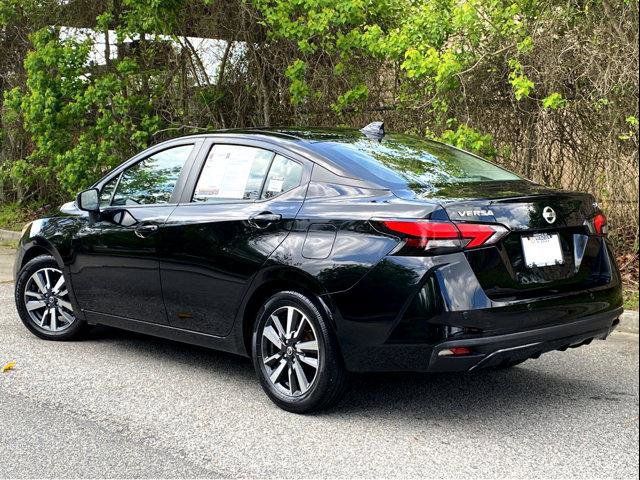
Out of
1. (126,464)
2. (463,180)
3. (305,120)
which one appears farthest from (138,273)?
(305,120)

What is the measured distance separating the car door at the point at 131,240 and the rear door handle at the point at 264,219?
2.72 ft

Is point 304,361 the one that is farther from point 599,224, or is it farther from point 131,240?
point 599,224

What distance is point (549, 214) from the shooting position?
4586mm

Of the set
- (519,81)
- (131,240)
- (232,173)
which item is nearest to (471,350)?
(232,173)

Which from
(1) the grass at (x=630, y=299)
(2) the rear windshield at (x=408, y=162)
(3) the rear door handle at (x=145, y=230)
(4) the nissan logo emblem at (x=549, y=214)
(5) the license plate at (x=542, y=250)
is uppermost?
(2) the rear windshield at (x=408, y=162)

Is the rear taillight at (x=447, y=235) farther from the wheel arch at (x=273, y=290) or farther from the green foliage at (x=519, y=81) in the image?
the green foliage at (x=519, y=81)

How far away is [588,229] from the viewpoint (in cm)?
481

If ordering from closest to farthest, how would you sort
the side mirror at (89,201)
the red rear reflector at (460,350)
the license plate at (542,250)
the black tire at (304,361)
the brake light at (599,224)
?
the red rear reflector at (460,350)
the license plate at (542,250)
the black tire at (304,361)
the brake light at (599,224)
the side mirror at (89,201)

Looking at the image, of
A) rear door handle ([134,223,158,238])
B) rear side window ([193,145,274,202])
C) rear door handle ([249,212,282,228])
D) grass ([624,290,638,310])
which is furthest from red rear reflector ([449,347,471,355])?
grass ([624,290,638,310])

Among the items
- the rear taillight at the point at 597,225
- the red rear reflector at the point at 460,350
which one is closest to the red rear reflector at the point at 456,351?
the red rear reflector at the point at 460,350

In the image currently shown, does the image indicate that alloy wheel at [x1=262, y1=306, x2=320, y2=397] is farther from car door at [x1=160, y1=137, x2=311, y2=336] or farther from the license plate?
the license plate

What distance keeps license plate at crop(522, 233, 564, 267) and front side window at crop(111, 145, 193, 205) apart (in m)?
2.40

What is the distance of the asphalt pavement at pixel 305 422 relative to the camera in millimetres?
4102

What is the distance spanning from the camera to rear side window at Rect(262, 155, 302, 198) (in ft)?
16.6
